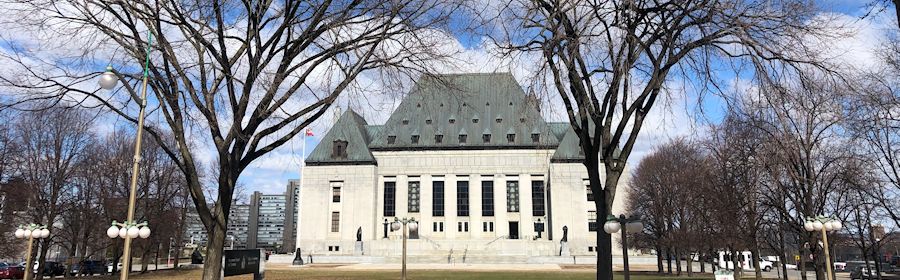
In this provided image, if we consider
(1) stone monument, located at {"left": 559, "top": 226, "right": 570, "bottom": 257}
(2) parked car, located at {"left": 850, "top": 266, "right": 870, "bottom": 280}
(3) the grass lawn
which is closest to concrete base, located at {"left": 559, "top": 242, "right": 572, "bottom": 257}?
(1) stone monument, located at {"left": 559, "top": 226, "right": 570, "bottom": 257}

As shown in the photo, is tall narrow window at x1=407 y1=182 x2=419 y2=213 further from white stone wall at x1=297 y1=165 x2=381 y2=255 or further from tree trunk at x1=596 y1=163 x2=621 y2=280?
tree trunk at x1=596 y1=163 x2=621 y2=280

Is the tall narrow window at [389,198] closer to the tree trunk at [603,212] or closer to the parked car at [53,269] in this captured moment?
the parked car at [53,269]

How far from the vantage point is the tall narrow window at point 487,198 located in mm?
71000

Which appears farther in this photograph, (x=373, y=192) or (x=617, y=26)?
(x=373, y=192)

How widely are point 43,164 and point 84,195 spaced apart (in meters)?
4.05

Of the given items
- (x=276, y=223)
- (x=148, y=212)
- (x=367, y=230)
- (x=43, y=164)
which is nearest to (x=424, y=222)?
(x=367, y=230)

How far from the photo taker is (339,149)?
73750mm

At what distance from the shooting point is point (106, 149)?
38.8 m

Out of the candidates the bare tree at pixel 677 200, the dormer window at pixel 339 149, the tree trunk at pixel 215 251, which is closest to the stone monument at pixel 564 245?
the bare tree at pixel 677 200

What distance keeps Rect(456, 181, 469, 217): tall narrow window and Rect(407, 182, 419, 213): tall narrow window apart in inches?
203

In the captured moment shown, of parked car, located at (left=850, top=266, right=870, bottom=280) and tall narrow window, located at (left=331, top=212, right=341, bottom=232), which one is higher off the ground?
tall narrow window, located at (left=331, top=212, right=341, bottom=232)

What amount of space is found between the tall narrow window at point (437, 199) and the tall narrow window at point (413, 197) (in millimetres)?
2062

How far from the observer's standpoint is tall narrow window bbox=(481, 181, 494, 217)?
71000mm

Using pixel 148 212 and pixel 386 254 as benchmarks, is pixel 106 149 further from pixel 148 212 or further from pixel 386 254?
pixel 386 254
